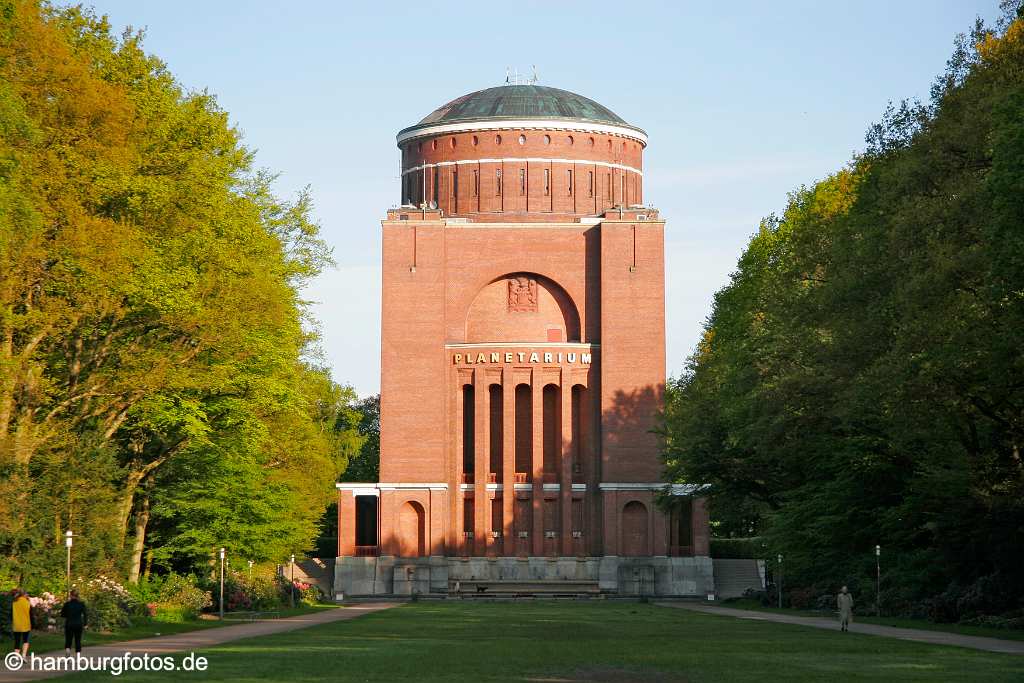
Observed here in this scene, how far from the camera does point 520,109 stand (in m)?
80.6

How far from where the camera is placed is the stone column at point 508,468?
74.2 metres

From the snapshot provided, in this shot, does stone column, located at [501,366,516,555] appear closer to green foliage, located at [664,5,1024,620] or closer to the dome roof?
the dome roof

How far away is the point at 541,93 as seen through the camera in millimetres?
82188

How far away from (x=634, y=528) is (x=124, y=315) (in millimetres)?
40505

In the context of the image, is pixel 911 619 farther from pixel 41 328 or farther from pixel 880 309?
pixel 41 328

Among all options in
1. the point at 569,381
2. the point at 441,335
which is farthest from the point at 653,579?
the point at 441,335

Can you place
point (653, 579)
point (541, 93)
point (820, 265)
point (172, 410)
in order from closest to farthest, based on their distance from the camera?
point (172, 410)
point (820, 265)
point (653, 579)
point (541, 93)

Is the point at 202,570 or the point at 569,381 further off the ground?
the point at 569,381

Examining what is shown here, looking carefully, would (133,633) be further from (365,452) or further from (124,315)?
(365,452)

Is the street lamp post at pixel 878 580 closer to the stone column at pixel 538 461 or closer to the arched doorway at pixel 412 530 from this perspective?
the stone column at pixel 538 461

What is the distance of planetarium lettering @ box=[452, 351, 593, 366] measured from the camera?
245 ft

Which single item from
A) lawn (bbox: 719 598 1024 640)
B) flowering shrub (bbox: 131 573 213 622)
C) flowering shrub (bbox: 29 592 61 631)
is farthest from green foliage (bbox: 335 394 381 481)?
flowering shrub (bbox: 29 592 61 631)

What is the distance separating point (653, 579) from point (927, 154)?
134 feet

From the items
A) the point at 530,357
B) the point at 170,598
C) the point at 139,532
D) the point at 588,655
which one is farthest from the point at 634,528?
the point at 588,655
